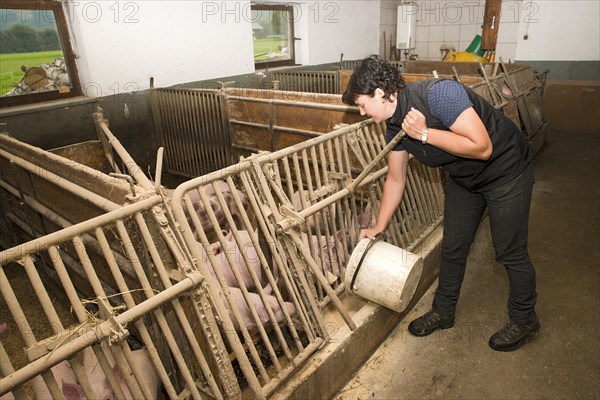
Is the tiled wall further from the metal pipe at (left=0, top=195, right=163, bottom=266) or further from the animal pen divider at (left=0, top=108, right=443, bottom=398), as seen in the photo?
the metal pipe at (left=0, top=195, right=163, bottom=266)

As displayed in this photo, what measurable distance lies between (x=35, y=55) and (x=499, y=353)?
571 cm

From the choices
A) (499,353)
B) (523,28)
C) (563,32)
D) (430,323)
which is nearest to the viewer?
(499,353)

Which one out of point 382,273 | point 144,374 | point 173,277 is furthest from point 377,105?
point 144,374

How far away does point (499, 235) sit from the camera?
235 centimetres

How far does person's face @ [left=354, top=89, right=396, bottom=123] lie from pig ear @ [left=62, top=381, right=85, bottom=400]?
1.94 m

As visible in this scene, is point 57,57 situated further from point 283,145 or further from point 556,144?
point 556,144

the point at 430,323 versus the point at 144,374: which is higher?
the point at 144,374

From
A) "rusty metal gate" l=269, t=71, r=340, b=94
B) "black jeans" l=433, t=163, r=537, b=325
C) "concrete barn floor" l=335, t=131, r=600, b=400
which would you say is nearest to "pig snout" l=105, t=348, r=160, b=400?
"concrete barn floor" l=335, t=131, r=600, b=400

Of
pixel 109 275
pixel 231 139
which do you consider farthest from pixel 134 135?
pixel 109 275

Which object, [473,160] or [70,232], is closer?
[70,232]

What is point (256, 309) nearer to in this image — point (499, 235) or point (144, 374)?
point (144, 374)

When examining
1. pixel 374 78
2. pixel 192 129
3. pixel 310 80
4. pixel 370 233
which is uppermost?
pixel 374 78

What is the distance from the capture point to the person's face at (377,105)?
2.01 m

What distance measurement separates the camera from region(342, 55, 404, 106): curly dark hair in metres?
1.96
